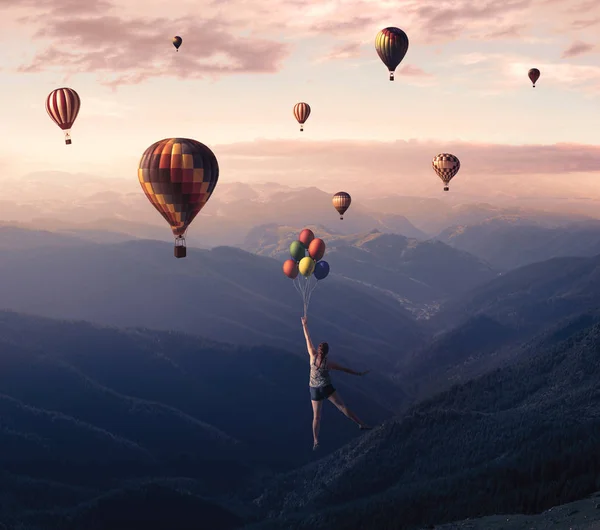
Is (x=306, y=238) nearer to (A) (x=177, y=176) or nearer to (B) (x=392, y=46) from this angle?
(A) (x=177, y=176)

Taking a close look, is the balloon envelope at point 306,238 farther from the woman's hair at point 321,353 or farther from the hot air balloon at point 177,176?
the hot air balloon at point 177,176

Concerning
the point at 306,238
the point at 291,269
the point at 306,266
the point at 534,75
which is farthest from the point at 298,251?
the point at 534,75

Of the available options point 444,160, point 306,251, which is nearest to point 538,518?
point 306,251

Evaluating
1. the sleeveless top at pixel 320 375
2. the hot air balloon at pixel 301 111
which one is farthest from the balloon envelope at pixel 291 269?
the hot air balloon at pixel 301 111

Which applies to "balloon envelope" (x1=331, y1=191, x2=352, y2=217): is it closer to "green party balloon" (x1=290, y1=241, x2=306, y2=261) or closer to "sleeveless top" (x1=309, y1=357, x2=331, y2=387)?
"green party balloon" (x1=290, y1=241, x2=306, y2=261)

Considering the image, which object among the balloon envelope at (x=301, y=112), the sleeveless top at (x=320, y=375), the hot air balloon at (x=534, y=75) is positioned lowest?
the sleeveless top at (x=320, y=375)

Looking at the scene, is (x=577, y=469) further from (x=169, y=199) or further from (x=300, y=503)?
(x=169, y=199)
